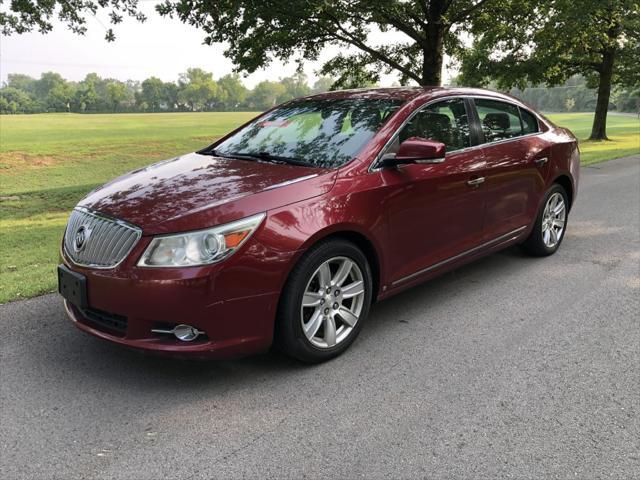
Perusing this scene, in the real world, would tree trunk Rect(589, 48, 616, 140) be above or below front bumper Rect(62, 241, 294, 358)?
above

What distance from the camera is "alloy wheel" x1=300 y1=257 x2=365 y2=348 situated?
130 inches

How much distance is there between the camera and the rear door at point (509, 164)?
4.61m

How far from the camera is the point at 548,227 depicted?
18.4 feet

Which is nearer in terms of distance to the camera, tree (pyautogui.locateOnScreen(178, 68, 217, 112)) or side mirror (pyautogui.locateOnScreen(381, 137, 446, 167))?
side mirror (pyautogui.locateOnScreen(381, 137, 446, 167))

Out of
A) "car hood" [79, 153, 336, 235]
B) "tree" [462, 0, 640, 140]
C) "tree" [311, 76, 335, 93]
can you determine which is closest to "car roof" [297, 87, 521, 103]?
"car hood" [79, 153, 336, 235]

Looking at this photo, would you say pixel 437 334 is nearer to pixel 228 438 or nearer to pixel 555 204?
pixel 228 438

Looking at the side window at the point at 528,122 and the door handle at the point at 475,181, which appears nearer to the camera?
the door handle at the point at 475,181

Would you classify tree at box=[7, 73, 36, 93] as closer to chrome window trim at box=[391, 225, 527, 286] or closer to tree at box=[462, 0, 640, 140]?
tree at box=[462, 0, 640, 140]

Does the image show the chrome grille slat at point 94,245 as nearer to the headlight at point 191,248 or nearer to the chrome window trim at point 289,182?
the headlight at point 191,248

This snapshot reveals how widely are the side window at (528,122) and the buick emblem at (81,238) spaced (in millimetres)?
4032

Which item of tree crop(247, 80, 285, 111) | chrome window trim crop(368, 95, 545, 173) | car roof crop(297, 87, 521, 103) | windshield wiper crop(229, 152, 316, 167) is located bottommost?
windshield wiper crop(229, 152, 316, 167)

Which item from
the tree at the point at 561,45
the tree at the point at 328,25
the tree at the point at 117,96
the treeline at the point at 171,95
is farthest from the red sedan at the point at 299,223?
the tree at the point at 117,96

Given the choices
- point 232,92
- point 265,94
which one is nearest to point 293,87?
point 265,94

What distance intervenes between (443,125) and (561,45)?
703 inches
